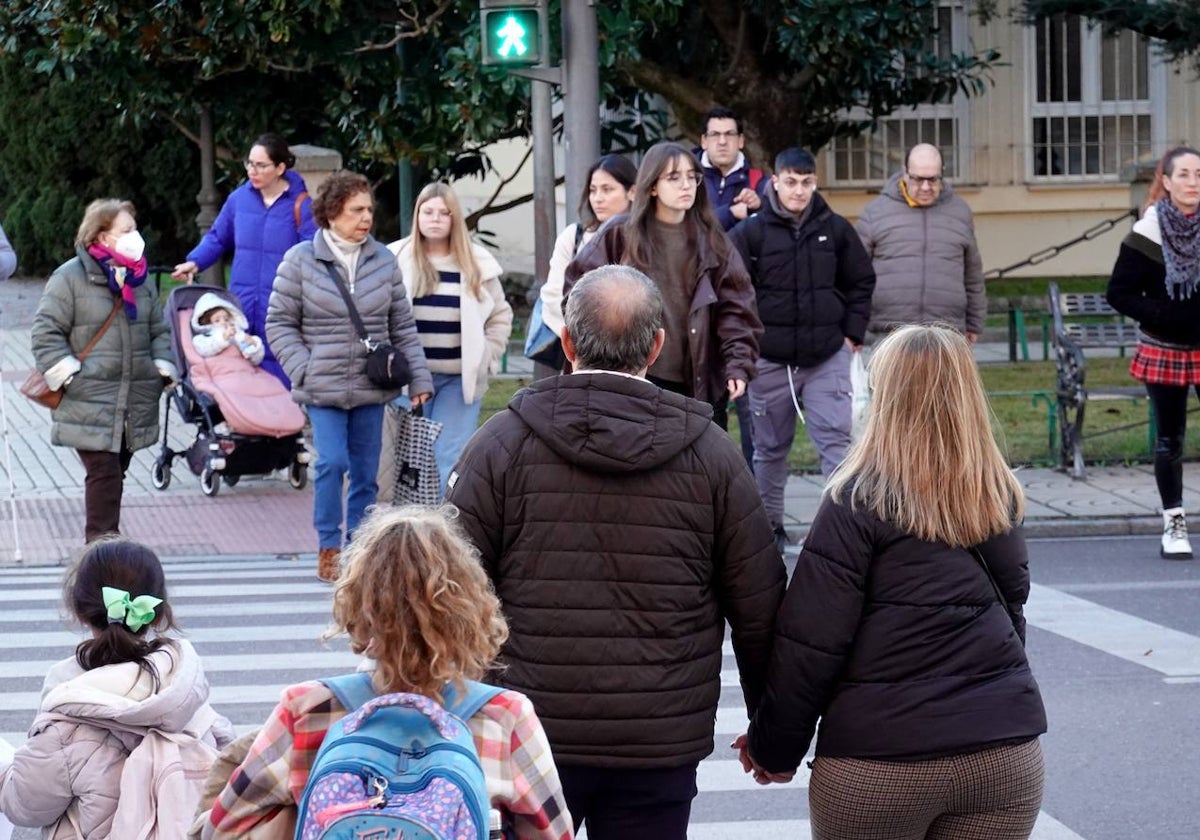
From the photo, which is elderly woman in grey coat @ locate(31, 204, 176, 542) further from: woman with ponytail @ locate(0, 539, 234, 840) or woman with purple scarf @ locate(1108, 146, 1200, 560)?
woman with ponytail @ locate(0, 539, 234, 840)

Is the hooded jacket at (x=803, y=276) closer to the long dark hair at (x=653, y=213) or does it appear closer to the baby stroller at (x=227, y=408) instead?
the long dark hair at (x=653, y=213)

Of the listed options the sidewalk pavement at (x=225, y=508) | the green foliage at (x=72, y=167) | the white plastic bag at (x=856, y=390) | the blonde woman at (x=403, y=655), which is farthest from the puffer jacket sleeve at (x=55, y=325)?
the green foliage at (x=72, y=167)

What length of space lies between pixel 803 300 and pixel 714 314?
1389mm

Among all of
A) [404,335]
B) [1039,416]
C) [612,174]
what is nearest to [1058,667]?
[612,174]

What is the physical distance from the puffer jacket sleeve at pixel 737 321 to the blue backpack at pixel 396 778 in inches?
222

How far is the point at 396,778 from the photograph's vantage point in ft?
9.25

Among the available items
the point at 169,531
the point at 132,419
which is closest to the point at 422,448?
the point at 132,419

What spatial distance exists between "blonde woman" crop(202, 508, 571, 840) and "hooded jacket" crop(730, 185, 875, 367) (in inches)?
269

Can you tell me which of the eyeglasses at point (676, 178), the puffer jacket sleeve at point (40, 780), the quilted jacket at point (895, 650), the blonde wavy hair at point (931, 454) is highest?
the eyeglasses at point (676, 178)

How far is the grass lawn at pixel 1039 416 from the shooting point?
13.5 m

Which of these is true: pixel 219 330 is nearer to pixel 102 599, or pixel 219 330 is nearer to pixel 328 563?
pixel 328 563

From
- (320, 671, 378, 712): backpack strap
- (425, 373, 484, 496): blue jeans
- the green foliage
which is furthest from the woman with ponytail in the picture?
the green foliage

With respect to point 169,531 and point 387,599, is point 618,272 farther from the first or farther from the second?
point 169,531

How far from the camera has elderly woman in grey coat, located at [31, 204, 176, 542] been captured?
964 cm
